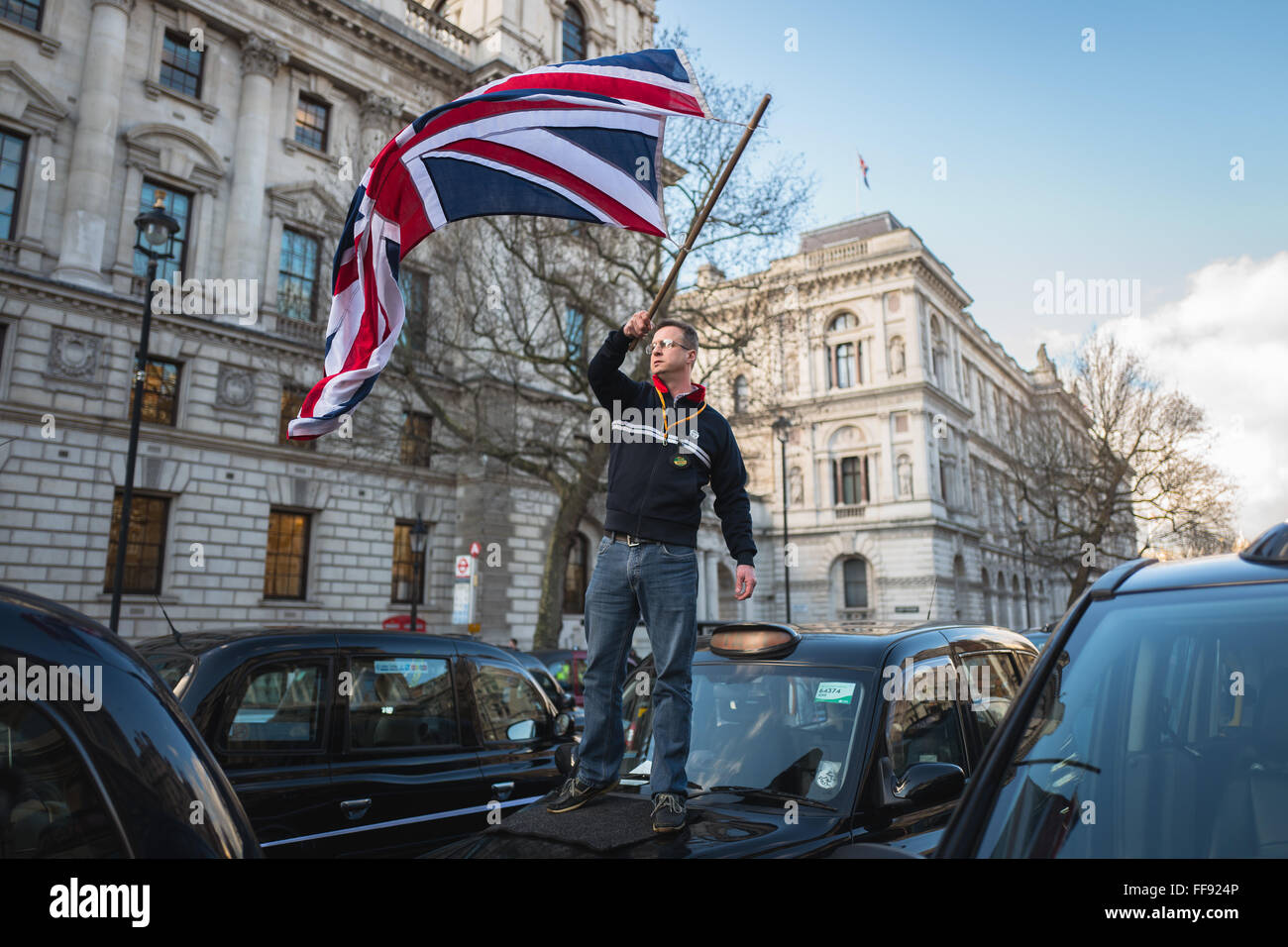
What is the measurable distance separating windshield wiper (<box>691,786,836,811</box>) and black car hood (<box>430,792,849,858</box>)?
32 mm

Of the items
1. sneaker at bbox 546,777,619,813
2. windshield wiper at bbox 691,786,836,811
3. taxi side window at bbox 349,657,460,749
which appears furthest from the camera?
taxi side window at bbox 349,657,460,749

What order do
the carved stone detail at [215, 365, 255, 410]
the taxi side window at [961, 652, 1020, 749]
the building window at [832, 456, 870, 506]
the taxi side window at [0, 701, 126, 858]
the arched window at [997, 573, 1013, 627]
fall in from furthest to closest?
the arched window at [997, 573, 1013, 627]
the building window at [832, 456, 870, 506]
the carved stone detail at [215, 365, 255, 410]
the taxi side window at [961, 652, 1020, 749]
the taxi side window at [0, 701, 126, 858]

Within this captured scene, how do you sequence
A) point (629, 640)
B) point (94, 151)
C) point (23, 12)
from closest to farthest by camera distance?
point (629, 640) < point (23, 12) < point (94, 151)

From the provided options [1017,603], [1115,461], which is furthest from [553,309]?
[1017,603]

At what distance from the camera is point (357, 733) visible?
15.8ft

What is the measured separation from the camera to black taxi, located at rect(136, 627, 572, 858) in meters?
4.31

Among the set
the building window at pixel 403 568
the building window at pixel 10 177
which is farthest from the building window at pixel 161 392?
the building window at pixel 403 568

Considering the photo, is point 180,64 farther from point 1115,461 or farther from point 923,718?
point 1115,461

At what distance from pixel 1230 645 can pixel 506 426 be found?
21.0 meters

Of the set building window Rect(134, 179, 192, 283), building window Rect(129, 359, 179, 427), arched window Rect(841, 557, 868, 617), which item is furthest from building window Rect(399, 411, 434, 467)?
arched window Rect(841, 557, 868, 617)

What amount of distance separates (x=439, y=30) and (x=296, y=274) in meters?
11.7

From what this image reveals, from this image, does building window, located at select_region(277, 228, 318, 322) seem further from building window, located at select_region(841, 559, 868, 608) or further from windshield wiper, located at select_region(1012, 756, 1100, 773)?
building window, located at select_region(841, 559, 868, 608)

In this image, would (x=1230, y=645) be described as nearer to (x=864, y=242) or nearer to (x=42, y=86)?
(x=42, y=86)
